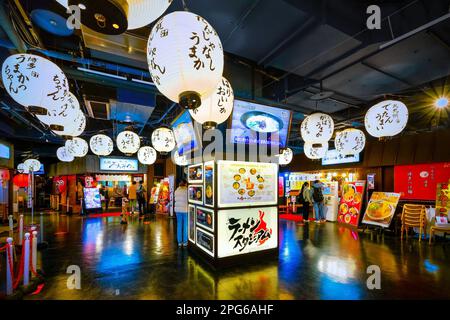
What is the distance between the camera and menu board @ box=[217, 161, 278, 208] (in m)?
4.32

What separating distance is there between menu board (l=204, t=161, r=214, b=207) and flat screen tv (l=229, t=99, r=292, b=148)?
2.32 ft

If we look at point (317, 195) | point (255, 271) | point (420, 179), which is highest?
point (420, 179)

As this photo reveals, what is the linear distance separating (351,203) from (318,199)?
1.26 meters

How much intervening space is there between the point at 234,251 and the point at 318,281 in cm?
158

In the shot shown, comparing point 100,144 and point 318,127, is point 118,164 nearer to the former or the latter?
point 100,144

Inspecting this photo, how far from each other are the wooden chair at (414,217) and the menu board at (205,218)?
6287 millimetres

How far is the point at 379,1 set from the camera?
369cm

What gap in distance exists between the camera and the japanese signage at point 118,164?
558 inches

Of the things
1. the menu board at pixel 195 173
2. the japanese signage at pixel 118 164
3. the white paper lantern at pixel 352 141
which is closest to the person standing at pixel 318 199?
the white paper lantern at pixel 352 141

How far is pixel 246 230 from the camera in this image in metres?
4.51

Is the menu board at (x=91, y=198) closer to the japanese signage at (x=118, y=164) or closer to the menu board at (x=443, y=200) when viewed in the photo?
the japanese signage at (x=118, y=164)

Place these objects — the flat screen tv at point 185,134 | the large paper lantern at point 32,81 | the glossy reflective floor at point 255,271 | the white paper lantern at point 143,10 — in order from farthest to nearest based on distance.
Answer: the flat screen tv at point 185,134, the glossy reflective floor at point 255,271, the large paper lantern at point 32,81, the white paper lantern at point 143,10

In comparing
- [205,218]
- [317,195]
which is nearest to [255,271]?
[205,218]
